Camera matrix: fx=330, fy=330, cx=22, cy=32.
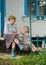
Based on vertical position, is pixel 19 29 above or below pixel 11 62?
above

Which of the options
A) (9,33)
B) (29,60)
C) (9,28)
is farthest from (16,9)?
(29,60)

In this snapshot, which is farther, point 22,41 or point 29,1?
point 29,1

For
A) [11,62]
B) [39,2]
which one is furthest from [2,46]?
[39,2]

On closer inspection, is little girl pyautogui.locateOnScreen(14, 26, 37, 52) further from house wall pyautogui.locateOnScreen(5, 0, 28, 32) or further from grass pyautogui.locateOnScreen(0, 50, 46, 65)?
house wall pyautogui.locateOnScreen(5, 0, 28, 32)

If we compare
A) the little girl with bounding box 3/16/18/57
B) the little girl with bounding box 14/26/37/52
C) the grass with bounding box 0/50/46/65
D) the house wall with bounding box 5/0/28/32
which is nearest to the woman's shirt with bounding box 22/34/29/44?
the little girl with bounding box 14/26/37/52

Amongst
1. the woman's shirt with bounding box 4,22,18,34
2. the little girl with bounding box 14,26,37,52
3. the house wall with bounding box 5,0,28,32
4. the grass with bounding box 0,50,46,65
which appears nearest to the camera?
the grass with bounding box 0,50,46,65

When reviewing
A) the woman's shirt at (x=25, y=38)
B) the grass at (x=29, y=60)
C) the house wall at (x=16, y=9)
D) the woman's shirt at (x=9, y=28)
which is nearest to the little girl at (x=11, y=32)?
the woman's shirt at (x=9, y=28)

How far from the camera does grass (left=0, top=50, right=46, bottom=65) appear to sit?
7859 mm

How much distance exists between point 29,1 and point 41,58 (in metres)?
3.67

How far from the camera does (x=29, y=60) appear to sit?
862cm

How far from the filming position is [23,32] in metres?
9.67

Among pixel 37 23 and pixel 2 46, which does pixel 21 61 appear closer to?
pixel 2 46

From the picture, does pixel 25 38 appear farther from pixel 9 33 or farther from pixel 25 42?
pixel 9 33

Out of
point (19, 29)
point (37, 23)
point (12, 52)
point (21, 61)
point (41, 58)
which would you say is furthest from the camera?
point (37, 23)
